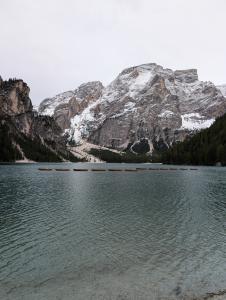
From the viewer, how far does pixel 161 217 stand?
1876 inches

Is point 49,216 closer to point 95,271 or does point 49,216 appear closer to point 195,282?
point 95,271

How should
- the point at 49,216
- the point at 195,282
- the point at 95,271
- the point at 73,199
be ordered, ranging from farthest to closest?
the point at 73,199
the point at 49,216
the point at 95,271
the point at 195,282

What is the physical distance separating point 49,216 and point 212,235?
2143cm

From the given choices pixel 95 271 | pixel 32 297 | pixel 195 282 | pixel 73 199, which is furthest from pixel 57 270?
pixel 73 199

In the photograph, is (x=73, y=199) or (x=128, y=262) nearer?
(x=128, y=262)

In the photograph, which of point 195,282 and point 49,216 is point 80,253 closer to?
point 195,282

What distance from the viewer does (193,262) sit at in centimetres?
2861

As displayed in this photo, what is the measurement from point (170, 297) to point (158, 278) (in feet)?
10.3

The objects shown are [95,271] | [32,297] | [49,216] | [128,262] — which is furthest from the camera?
[49,216]

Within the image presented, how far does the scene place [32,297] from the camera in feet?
69.5

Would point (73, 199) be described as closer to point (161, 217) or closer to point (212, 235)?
point (161, 217)

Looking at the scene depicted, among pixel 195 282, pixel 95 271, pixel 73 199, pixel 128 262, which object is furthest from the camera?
pixel 73 199

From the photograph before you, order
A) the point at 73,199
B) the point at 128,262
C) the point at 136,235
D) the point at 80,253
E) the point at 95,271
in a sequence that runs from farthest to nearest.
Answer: the point at 73,199
the point at 136,235
the point at 80,253
the point at 128,262
the point at 95,271

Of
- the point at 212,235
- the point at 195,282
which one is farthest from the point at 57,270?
the point at 212,235
